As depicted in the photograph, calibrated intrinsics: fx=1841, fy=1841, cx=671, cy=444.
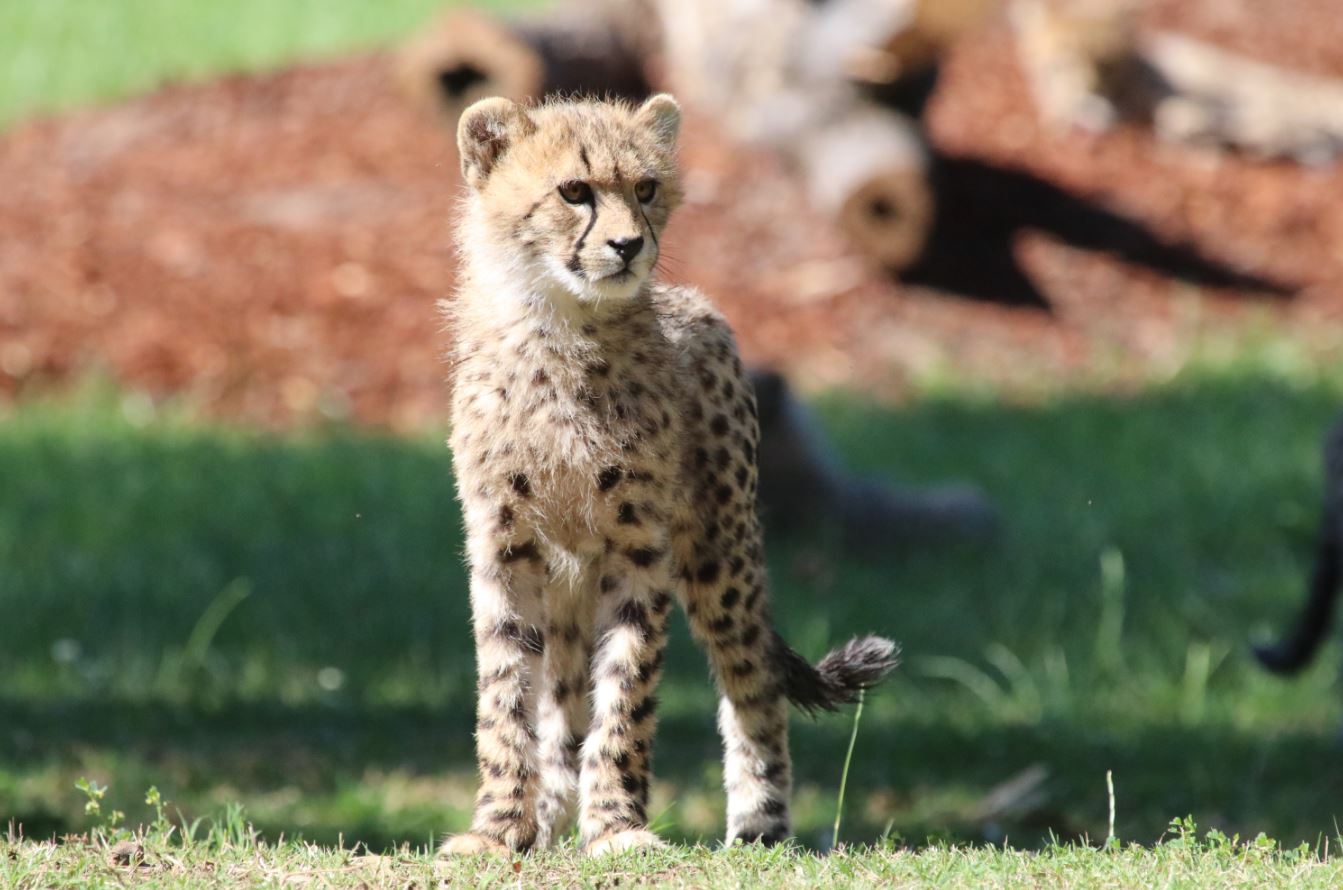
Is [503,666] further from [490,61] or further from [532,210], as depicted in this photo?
[490,61]

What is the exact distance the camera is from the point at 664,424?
430 cm

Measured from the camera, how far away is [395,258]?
1340 cm

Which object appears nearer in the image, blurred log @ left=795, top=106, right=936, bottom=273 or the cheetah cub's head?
the cheetah cub's head

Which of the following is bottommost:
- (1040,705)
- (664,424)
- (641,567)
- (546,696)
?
(1040,705)

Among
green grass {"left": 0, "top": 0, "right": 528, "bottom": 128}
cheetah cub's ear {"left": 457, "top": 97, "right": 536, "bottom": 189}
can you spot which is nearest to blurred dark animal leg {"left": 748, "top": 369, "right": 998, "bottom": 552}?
cheetah cub's ear {"left": 457, "top": 97, "right": 536, "bottom": 189}

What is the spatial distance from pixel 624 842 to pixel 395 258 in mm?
9677

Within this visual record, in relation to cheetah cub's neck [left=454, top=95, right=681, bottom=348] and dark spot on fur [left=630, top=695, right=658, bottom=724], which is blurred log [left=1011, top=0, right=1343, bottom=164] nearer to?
cheetah cub's neck [left=454, top=95, right=681, bottom=348]

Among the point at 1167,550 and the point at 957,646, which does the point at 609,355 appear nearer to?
the point at 957,646

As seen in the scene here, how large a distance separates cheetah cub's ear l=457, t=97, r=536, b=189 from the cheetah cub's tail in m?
1.43

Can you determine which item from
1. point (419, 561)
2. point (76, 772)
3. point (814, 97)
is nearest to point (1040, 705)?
point (419, 561)

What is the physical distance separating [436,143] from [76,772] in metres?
9.00

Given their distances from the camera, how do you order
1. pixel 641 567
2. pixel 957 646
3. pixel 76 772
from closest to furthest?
pixel 641 567 → pixel 76 772 → pixel 957 646

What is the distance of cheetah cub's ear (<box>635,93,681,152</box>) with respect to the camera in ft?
14.0

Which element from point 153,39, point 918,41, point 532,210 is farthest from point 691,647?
point 153,39
